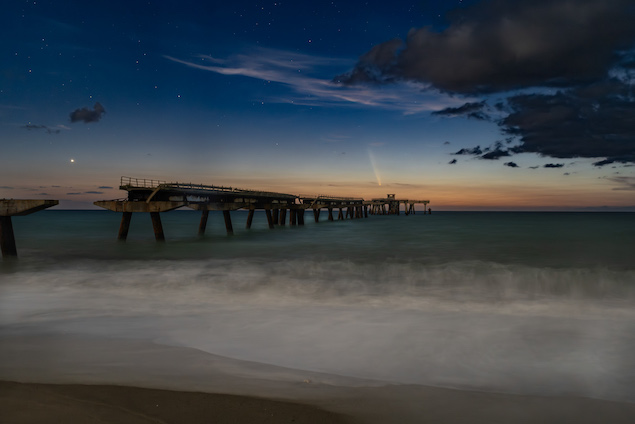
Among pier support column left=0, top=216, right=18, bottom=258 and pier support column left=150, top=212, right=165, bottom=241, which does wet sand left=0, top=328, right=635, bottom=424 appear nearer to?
pier support column left=0, top=216, right=18, bottom=258

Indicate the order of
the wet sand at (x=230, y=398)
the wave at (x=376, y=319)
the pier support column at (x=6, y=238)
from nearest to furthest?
the wet sand at (x=230, y=398) → the wave at (x=376, y=319) → the pier support column at (x=6, y=238)

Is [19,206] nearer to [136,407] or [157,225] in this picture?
[157,225]

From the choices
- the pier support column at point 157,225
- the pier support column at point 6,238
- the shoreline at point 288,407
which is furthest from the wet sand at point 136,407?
the pier support column at point 157,225

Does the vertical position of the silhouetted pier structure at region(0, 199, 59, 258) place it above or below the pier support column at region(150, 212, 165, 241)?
above

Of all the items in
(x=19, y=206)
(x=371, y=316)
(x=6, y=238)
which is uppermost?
(x=19, y=206)

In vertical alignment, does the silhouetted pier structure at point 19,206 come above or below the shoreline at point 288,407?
above

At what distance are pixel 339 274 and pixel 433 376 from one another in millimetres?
9983

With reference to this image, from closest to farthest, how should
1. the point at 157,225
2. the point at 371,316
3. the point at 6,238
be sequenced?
the point at 371,316, the point at 6,238, the point at 157,225

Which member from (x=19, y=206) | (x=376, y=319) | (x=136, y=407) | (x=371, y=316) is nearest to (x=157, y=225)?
(x=19, y=206)

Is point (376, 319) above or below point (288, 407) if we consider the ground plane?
below

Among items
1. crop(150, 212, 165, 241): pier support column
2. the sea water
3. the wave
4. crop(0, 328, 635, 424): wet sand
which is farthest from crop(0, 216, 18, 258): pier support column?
crop(0, 328, 635, 424): wet sand

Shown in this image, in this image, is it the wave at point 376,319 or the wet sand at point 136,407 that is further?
the wave at point 376,319

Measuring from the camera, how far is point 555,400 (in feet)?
14.4

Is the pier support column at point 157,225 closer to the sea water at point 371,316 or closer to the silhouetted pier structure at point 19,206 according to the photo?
the sea water at point 371,316
